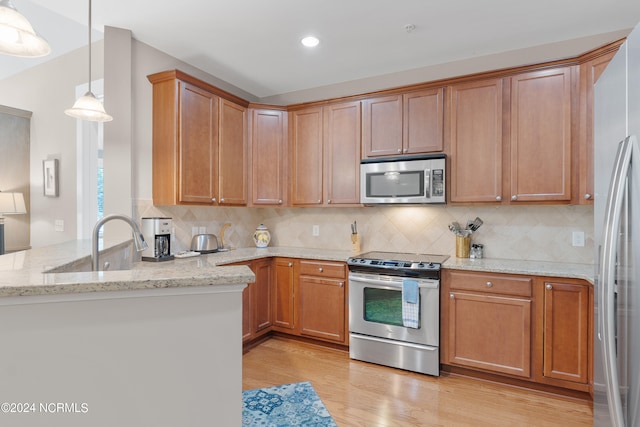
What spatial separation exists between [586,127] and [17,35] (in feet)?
11.2

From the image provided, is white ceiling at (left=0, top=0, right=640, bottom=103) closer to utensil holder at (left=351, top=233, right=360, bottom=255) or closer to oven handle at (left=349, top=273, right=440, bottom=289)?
utensil holder at (left=351, top=233, right=360, bottom=255)

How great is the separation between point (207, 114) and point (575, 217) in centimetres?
329

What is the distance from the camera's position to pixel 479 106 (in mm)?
2971

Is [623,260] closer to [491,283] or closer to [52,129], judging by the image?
[491,283]

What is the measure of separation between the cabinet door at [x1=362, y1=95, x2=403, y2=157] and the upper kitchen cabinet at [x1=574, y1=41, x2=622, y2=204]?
4.49 ft

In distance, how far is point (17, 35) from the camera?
150 centimetres

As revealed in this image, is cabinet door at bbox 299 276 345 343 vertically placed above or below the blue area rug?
above

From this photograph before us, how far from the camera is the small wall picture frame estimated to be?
3.57m

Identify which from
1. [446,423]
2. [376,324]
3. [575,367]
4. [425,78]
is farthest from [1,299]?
[425,78]

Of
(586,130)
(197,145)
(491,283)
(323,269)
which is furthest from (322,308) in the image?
(586,130)

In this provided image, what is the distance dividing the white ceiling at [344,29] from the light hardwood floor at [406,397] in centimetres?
269

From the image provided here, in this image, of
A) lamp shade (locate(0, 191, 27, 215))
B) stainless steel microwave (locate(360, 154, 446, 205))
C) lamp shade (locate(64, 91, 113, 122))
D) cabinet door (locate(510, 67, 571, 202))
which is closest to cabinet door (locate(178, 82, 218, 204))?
lamp shade (locate(64, 91, 113, 122))

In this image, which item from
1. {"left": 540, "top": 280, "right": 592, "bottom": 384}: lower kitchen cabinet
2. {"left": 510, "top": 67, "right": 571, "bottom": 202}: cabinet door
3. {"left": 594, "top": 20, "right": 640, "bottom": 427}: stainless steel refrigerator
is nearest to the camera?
{"left": 594, "top": 20, "right": 640, "bottom": 427}: stainless steel refrigerator

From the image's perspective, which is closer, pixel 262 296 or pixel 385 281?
pixel 385 281
